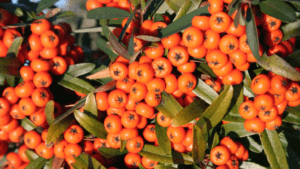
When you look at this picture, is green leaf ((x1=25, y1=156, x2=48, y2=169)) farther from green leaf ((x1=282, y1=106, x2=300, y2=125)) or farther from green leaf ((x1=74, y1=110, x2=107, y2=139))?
green leaf ((x1=282, y1=106, x2=300, y2=125))

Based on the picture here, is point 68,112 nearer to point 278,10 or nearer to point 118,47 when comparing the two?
point 118,47

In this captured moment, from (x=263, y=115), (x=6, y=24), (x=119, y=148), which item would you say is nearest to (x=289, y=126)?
(x=263, y=115)

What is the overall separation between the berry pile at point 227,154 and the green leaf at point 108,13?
1.24m

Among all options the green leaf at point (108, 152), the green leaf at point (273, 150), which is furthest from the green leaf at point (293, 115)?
the green leaf at point (108, 152)

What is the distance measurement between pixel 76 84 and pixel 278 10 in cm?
159

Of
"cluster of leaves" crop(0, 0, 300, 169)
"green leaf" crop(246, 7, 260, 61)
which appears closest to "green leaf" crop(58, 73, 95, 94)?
"cluster of leaves" crop(0, 0, 300, 169)

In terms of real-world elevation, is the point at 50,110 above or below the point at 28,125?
above

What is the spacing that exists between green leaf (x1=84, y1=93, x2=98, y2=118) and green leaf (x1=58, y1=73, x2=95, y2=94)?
0.16 m

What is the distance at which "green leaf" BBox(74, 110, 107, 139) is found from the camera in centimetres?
171

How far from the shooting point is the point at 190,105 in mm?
1513

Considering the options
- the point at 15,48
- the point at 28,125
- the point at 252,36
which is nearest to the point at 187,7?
the point at 252,36

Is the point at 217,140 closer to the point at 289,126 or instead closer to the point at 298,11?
the point at 289,126

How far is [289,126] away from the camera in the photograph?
6.61ft

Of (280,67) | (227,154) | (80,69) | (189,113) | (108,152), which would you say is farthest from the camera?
(80,69)
